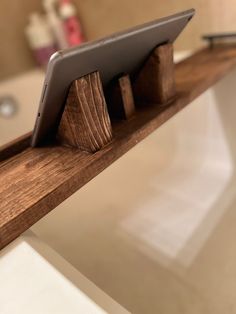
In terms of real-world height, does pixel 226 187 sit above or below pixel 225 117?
below

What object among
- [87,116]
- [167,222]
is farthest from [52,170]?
[167,222]

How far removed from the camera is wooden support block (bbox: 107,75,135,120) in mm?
463

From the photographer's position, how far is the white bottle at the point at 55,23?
1.24m

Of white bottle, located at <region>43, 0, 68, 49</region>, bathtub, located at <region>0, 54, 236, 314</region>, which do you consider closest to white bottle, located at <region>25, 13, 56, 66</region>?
white bottle, located at <region>43, 0, 68, 49</region>

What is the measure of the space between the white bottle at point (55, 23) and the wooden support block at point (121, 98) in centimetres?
90

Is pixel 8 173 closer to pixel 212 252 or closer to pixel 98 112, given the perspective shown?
pixel 98 112

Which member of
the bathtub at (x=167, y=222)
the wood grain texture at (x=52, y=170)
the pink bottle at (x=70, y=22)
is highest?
the pink bottle at (x=70, y=22)

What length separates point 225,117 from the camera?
86cm

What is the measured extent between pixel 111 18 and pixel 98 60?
833 mm

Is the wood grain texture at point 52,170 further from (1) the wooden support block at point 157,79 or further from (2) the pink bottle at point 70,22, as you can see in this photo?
(2) the pink bottle at point 70,22

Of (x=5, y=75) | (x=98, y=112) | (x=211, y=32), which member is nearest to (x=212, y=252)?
(x=98, y=112)

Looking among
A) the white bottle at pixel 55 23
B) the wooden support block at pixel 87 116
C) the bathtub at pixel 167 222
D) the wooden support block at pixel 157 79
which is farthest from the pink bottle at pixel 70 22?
the wooden support block at pixel 87 116

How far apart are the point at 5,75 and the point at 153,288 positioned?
1.12 meters

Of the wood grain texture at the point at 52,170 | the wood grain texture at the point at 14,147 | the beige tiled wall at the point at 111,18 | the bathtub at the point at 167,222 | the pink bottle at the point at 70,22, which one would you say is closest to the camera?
the wood grain texture at the point at 52,170
